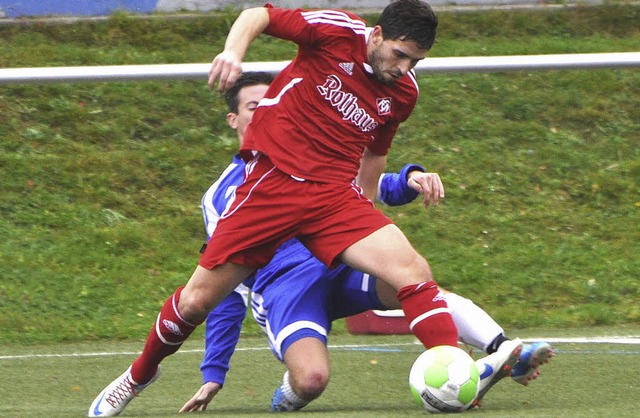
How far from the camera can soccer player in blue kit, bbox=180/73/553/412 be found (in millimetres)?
4492

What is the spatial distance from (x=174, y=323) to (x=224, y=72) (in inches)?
43.5

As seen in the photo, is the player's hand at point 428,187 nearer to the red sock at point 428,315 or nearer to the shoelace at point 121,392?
the red sock at point 428,315

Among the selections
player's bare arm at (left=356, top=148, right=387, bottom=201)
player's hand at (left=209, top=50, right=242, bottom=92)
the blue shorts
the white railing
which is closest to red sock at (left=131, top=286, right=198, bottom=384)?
the blue shorts

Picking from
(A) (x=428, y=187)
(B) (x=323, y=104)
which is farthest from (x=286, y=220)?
(A) (x=428, y=187)

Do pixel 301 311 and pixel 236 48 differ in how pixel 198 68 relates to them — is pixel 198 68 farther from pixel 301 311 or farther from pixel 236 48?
pixel 236 48

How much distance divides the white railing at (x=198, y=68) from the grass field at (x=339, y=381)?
5.64 feet

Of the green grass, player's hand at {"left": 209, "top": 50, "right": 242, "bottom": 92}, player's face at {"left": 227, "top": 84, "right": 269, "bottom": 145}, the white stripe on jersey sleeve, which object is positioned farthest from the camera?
the green grass

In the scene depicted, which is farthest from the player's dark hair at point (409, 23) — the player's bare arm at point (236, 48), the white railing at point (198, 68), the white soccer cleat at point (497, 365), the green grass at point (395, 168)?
the green grass at point (395, 168)

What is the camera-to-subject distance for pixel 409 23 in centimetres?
436

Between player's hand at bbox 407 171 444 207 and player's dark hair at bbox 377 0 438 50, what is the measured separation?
53 centimetres

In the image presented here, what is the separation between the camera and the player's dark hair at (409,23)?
4359 mm

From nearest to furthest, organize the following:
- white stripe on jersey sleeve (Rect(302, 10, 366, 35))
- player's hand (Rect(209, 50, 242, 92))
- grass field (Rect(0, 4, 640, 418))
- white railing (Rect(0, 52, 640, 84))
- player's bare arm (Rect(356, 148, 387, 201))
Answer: player's hand (Rect(209, 50, 242, 92)) → white stripe on jersey sleeve (Rect(302, 10, 366, 35)) → player's bare arm (Rect(356, 148, 387, 201)) → grass field (Rect(0, 4, 640, 418)) → white railing (Rect(0, 52, 640, 84))

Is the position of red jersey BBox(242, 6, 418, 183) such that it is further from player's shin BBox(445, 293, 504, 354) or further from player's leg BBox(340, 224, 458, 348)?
player's shin BBox(445, 293, 504, 354)

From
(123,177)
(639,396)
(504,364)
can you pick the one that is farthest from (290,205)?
(123,177)
